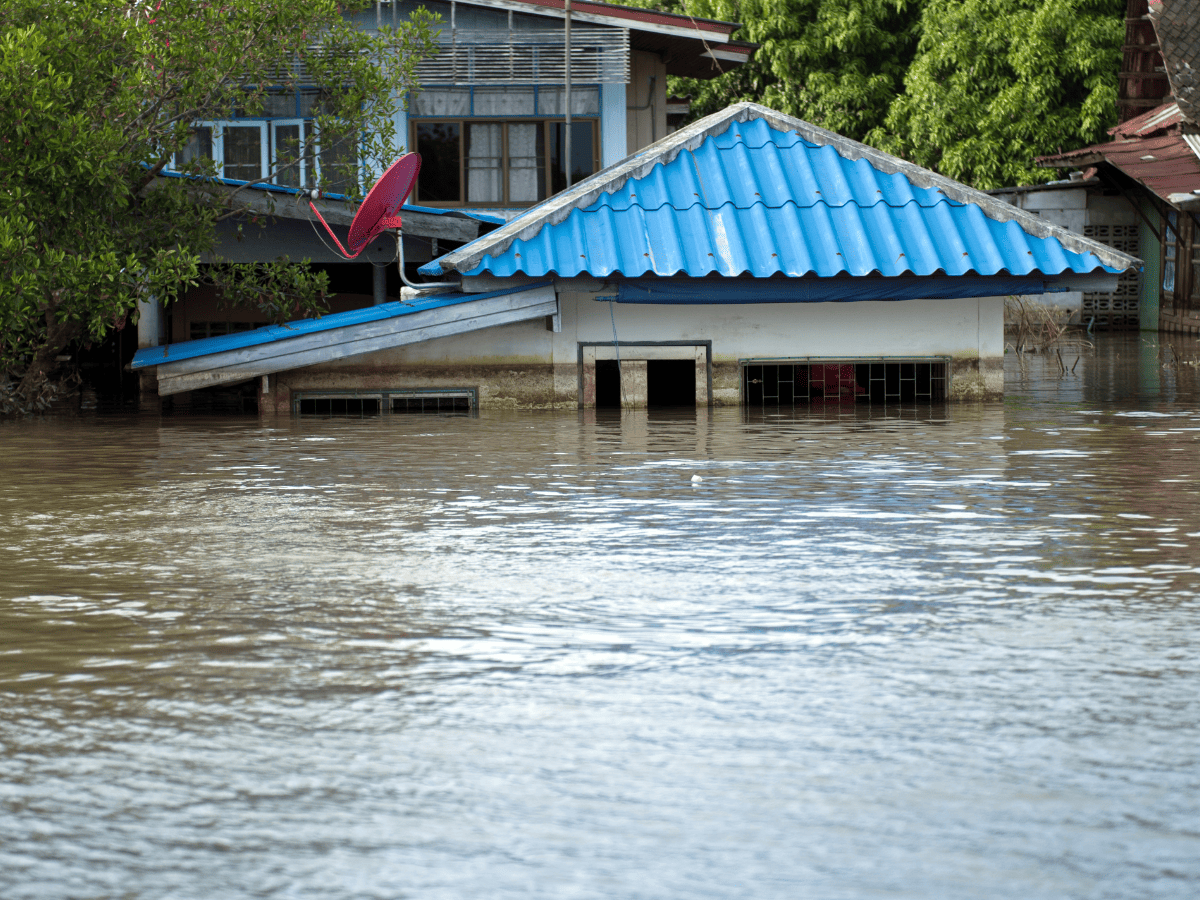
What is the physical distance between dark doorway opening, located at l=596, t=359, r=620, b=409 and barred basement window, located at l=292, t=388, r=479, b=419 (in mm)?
1506

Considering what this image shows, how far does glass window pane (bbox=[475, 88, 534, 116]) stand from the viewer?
23797 millimetres

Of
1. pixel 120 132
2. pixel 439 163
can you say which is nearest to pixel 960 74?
pixel 439 163

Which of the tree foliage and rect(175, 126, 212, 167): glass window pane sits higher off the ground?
the tree foliage

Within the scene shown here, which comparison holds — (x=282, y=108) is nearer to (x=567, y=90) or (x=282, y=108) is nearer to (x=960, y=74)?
(x=567, y=90)

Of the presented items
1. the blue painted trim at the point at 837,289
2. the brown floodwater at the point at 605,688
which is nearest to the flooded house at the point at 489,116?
the blue painted trim at the point at 837,289

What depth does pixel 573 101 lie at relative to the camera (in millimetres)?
23766

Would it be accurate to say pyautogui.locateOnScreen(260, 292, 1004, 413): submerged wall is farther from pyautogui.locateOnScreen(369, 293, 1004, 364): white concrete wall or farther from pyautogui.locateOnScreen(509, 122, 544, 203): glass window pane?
pyautogui.locateOnScreen(509, 122, 544, 203): glass window pane

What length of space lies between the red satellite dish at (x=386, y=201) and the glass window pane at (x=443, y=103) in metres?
8.41

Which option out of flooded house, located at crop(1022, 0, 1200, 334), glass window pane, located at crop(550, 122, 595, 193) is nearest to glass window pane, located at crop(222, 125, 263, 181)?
glass window pane, located at crop(550, 122, 595, 193)

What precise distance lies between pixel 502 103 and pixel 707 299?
9.21 metres

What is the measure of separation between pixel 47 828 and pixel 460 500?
559 cm

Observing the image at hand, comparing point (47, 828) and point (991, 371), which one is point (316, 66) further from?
point (47, 828)

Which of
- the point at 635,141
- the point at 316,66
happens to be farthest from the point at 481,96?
the point at 316,66

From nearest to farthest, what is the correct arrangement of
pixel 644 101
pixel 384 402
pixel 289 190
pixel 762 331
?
pixel 384 402
pixel 762 331
pixel 289 190
pixel 644 101
